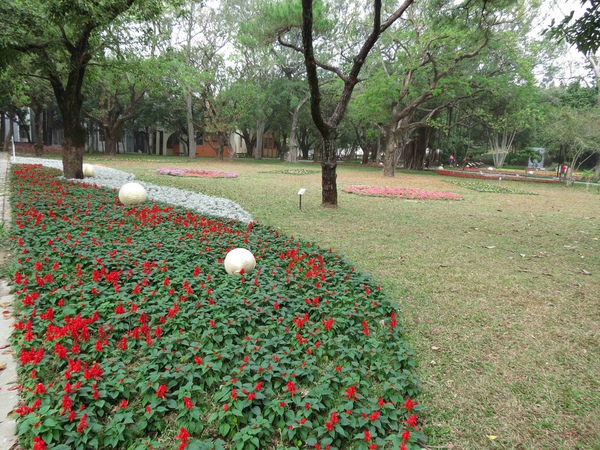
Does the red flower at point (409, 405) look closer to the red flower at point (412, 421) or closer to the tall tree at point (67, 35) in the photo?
the red flower at point (412, 421)

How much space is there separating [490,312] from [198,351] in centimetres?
283

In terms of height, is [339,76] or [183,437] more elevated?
[339,76]

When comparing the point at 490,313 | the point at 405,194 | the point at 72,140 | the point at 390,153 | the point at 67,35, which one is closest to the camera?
the point at 490,313

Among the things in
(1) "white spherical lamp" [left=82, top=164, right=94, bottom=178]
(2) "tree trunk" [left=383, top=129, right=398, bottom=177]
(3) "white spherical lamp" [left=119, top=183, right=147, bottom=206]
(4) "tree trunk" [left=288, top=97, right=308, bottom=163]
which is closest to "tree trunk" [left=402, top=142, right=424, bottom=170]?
(4) "tree trunk" [left=288, top=97, right=308, bottom=163]

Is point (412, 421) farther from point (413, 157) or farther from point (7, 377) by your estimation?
point (413, 157)

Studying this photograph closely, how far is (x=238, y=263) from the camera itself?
4031 millimetres

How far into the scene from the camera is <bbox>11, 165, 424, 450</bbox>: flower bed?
2.01m

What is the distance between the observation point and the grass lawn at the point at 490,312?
233cm

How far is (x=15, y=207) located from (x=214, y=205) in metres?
3.53

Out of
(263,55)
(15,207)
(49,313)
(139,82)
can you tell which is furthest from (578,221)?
(263,55)

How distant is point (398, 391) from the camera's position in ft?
8.09

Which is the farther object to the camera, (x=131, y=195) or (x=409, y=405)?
(x=131, y=195)

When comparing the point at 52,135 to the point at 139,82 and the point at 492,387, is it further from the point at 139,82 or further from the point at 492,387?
the point at 492,387

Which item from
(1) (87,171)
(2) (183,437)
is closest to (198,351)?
(2) (183,437)
